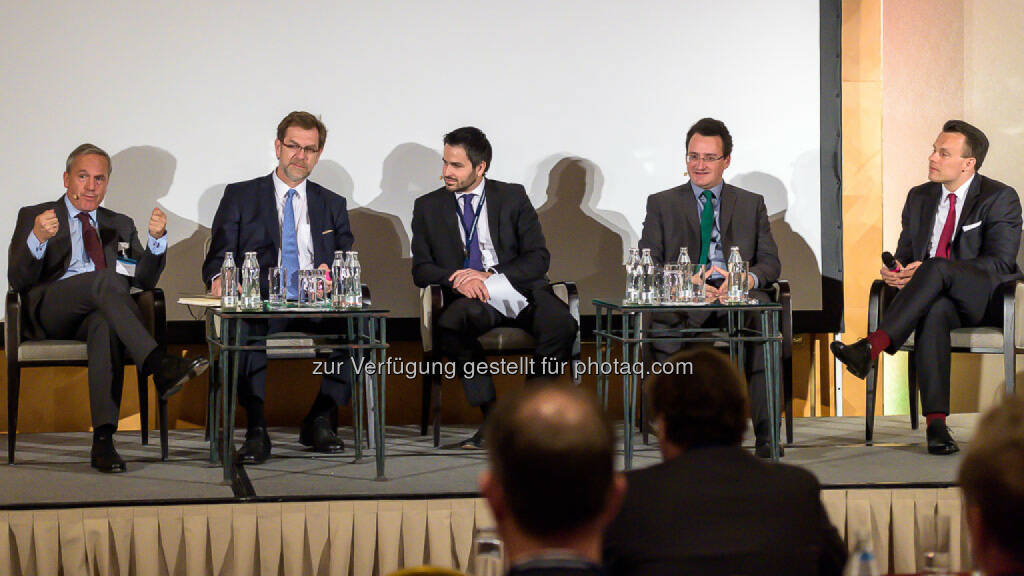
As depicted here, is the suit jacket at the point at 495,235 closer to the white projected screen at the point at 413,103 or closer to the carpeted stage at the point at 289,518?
the white projected screen at the point at 413,103

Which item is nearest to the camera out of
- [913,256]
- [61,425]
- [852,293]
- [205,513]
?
[205,513]

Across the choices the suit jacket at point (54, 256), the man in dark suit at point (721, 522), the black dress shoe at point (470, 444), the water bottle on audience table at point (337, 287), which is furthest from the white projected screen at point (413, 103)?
the man in dark suit at point (721, 522)

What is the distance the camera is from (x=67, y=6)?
4.67 metres

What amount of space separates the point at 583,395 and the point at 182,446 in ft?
11.1

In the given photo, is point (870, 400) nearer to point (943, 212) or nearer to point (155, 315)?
point (943, 212)

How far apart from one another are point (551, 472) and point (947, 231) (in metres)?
3.77

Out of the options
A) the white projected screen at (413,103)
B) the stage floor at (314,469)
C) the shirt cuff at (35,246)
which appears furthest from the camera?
the white projected screen at (413,103)

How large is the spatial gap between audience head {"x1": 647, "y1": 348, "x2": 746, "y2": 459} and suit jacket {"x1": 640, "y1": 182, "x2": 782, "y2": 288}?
2742 millimetres

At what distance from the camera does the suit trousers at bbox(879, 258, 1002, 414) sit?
3.98m

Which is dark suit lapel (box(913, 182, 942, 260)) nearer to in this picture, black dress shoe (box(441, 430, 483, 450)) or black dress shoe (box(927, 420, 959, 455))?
black dress shoe (box(927, 420, 959, 455))

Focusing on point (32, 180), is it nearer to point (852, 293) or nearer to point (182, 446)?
point (182, 446)

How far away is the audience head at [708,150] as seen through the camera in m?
4.52

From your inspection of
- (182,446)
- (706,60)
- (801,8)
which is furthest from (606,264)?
(182,446)

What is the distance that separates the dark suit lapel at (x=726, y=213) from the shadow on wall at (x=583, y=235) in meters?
0.61
